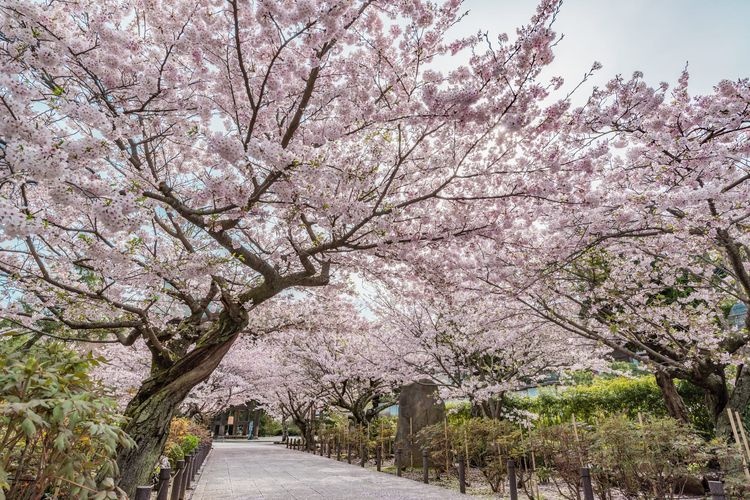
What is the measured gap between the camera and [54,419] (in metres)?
2.34

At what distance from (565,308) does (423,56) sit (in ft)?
26.0

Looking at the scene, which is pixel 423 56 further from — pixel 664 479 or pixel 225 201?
pixel 664 479

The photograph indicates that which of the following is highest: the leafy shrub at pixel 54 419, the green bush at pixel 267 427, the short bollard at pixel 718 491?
the leafy shrub at pixel 54 419

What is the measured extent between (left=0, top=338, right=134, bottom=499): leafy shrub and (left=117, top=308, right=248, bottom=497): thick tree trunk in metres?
2.30

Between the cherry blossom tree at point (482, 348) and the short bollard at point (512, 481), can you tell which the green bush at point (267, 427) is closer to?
the cherry blossom tree at point (482, 348)

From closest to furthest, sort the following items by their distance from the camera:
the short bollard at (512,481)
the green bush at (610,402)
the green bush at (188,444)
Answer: the short bollard at (512,481)
the green bush at (188,444)
the green bush at (610,402)

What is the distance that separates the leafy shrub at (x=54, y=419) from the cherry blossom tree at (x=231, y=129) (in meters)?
1.01

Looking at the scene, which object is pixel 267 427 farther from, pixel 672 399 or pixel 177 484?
pixel 672 399

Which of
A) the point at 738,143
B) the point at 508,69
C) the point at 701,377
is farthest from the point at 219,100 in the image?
the point at 701,377

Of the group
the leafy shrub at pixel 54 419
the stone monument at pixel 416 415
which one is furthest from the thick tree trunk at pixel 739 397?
the leafy shrub at pixel 54 419

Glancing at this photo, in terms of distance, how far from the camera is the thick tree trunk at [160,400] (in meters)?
5.35

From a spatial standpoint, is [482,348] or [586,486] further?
[482,348]

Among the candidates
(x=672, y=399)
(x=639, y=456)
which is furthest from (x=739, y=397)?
(x=639, y=456)

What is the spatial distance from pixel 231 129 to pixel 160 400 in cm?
408
